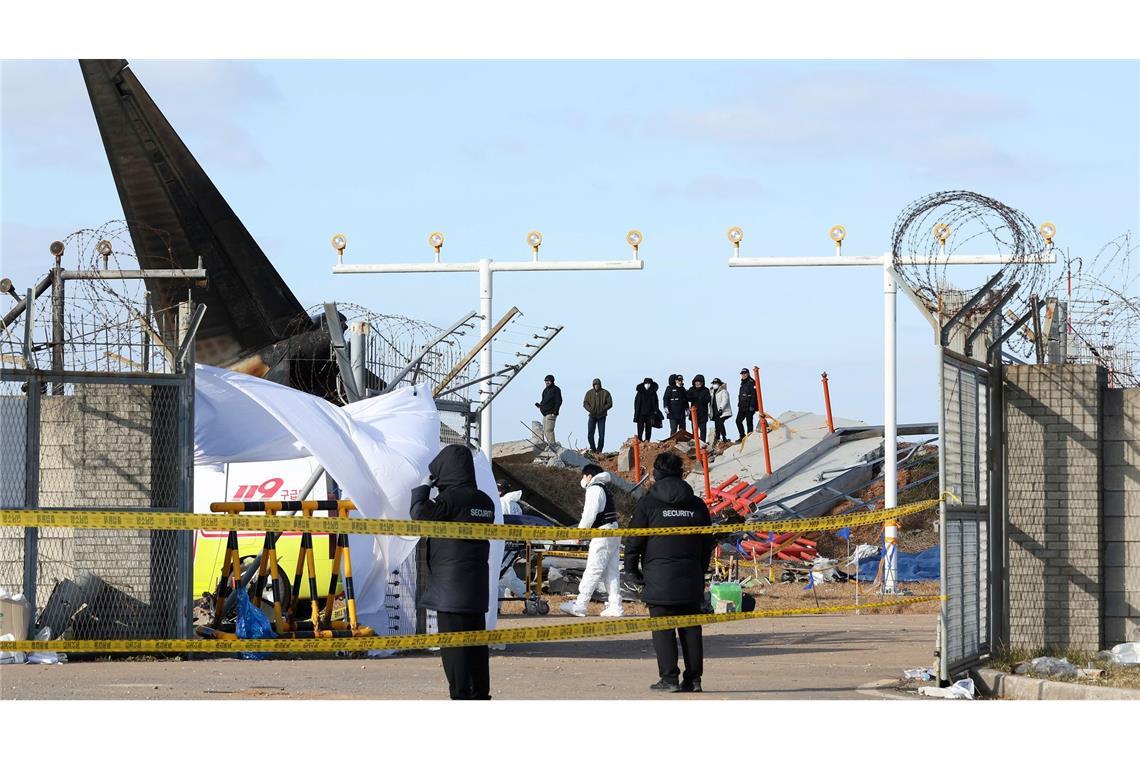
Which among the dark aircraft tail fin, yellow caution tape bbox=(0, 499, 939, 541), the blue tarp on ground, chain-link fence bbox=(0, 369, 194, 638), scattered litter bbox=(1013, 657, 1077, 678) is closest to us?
yellow caution tape bbox=(0, 499, 939, 541)

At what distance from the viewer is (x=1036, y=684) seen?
405 inches

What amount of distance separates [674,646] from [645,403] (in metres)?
27.0

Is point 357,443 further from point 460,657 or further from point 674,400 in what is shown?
point 674,400

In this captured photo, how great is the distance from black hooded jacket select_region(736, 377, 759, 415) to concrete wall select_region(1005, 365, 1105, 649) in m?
25.1

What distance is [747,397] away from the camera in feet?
124

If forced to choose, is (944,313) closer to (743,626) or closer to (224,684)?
(224,684)

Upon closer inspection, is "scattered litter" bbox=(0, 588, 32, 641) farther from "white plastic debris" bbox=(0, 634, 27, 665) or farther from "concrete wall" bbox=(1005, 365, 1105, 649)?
"concrete wall" bbox=(1005, 365, 1105, 649)

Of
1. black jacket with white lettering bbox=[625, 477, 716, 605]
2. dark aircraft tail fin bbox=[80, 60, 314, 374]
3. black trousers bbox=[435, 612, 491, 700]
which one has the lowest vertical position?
black trousers bbox=[435, 612, 491, 700]

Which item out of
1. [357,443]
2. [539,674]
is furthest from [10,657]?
[539,674]

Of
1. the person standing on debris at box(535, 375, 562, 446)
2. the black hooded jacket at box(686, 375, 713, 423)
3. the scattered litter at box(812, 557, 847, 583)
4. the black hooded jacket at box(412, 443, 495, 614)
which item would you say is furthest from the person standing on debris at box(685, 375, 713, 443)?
the black hooded jacket at box(412, 443, 495, 614)

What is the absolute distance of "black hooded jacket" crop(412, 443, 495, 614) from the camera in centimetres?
930

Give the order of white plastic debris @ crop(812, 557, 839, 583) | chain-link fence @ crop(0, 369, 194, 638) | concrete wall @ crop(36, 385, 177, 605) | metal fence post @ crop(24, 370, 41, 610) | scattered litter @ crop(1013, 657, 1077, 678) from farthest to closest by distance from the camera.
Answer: white plastic debris @ crop(812, 557, 839, 583)
concrete wall @ crop(36, 385, 177, 605)
chain-link fence @ crop(0, 369, 194, 638)
metal fence post @ crop(24, 370, 41, 610)
scattered litter @ crop(1013, 657, 1077, 678)

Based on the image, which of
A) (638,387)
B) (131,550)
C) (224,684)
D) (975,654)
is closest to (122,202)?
(638,387)

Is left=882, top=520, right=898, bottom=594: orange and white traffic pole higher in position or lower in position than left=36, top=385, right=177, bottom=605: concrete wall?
lower
